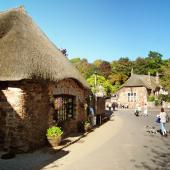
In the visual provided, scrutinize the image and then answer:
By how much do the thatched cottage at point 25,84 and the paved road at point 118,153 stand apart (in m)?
2.09

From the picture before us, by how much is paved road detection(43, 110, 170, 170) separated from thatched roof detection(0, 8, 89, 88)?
12.3ft

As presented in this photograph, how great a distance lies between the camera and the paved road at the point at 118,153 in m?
10.8

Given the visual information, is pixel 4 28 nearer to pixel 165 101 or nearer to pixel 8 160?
pixel 8 160

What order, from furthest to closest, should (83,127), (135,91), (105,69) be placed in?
(105,69) → (135,91) → (83,127)

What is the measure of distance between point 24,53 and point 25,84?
148 centimetres

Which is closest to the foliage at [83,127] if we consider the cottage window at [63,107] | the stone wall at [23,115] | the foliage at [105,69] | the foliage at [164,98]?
the cottage window at [63,107]

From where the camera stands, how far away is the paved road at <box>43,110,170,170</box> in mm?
10789

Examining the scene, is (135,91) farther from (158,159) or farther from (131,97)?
(158,159)

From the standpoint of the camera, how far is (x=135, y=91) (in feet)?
193

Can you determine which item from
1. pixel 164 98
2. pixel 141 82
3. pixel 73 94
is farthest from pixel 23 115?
pixel 141 82

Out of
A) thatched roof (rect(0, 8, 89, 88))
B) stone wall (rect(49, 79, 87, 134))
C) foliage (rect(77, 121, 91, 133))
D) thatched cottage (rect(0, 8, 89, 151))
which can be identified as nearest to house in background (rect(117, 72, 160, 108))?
stone wall (rect(49, 79, 87, 134))

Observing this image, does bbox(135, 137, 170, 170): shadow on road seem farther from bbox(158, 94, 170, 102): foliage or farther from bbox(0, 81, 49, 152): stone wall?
bbox(158, 94, 170, 102): foliage

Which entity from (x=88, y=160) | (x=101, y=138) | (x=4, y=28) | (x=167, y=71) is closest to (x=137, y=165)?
(x=88, y=160)

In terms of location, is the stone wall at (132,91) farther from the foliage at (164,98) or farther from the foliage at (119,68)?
the foliage at (119,68)
